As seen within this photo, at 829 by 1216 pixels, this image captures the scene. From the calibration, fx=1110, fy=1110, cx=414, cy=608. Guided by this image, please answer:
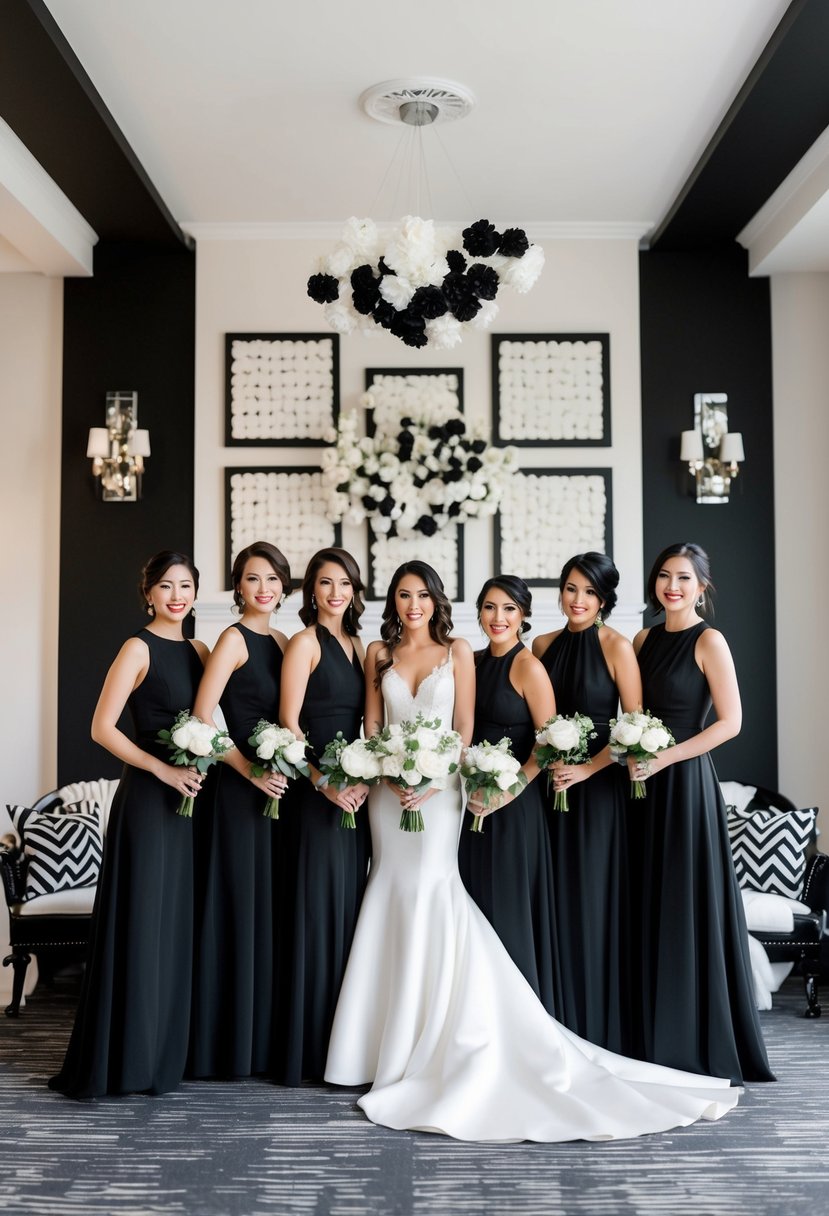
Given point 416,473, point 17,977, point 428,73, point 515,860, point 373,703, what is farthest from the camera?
point 416,473

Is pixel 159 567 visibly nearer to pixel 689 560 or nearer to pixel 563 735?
pixel 563 735

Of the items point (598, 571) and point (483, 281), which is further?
point (598, 571)

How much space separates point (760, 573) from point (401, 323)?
3741 mm

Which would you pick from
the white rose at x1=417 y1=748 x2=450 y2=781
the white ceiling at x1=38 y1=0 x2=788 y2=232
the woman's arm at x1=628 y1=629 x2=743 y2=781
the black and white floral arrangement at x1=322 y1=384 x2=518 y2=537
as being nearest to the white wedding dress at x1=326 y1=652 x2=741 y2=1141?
the white rose at x1=417 y1=748 x2=450 y2=781

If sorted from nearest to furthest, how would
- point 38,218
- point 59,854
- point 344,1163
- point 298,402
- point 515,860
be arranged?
point 344,1163 → point 515,860 → point 59,854 → point 38,218 → point 298,402

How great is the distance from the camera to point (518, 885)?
452cm

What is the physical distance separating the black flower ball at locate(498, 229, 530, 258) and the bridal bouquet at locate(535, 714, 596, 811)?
183cm

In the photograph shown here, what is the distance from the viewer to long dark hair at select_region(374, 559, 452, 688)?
4.59m

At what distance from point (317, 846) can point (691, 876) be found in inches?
59.4

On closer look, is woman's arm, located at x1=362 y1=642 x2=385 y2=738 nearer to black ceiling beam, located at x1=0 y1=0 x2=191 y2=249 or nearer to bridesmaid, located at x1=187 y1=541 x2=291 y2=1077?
bridesmaid, located at x1=187 y1=541 x2=291 y2=1077

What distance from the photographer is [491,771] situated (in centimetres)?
430

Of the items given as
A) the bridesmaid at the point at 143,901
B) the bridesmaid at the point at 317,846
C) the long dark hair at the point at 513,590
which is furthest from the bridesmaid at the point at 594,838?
the bridesmaid at the point at 143,901

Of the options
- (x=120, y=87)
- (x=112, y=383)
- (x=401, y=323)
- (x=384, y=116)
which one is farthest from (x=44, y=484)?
(x=401, y=323)

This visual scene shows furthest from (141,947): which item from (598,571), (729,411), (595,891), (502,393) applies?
(729,411)
